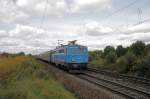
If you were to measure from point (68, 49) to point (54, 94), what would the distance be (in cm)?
1657

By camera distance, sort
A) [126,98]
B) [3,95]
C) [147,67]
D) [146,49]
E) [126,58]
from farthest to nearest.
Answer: [146,49] → [126,58] → [147,67] → [126,98] → [3,95]

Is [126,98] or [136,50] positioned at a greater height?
[136,50]

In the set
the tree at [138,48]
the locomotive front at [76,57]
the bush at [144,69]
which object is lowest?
the bush at [144,69]

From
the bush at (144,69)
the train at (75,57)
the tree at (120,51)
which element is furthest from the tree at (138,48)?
the bush at (144,69)

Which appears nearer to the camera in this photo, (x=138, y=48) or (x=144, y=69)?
(x=144, y=69)

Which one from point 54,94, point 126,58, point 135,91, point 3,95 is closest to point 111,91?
point 135,91

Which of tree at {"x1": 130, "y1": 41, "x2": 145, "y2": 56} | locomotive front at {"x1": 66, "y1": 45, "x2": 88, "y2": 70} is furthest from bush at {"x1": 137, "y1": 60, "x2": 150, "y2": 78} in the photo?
tree at {"x1": 130, "y1": 41, "x2": 145, "y2": 56}

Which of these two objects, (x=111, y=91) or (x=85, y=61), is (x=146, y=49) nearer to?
(x=85, y=61)

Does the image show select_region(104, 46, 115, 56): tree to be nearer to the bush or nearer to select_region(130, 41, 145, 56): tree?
select_region(130, 41, 145, 56): tree

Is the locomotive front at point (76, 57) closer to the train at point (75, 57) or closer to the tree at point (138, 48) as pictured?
the train at point (75, 57)

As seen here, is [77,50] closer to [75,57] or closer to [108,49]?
[75,57]

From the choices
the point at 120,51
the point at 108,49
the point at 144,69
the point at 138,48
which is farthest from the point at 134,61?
the point at 108,49

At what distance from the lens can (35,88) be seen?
43.7 feet

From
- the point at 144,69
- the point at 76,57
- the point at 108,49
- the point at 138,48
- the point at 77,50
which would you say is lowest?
the point at 144,69
